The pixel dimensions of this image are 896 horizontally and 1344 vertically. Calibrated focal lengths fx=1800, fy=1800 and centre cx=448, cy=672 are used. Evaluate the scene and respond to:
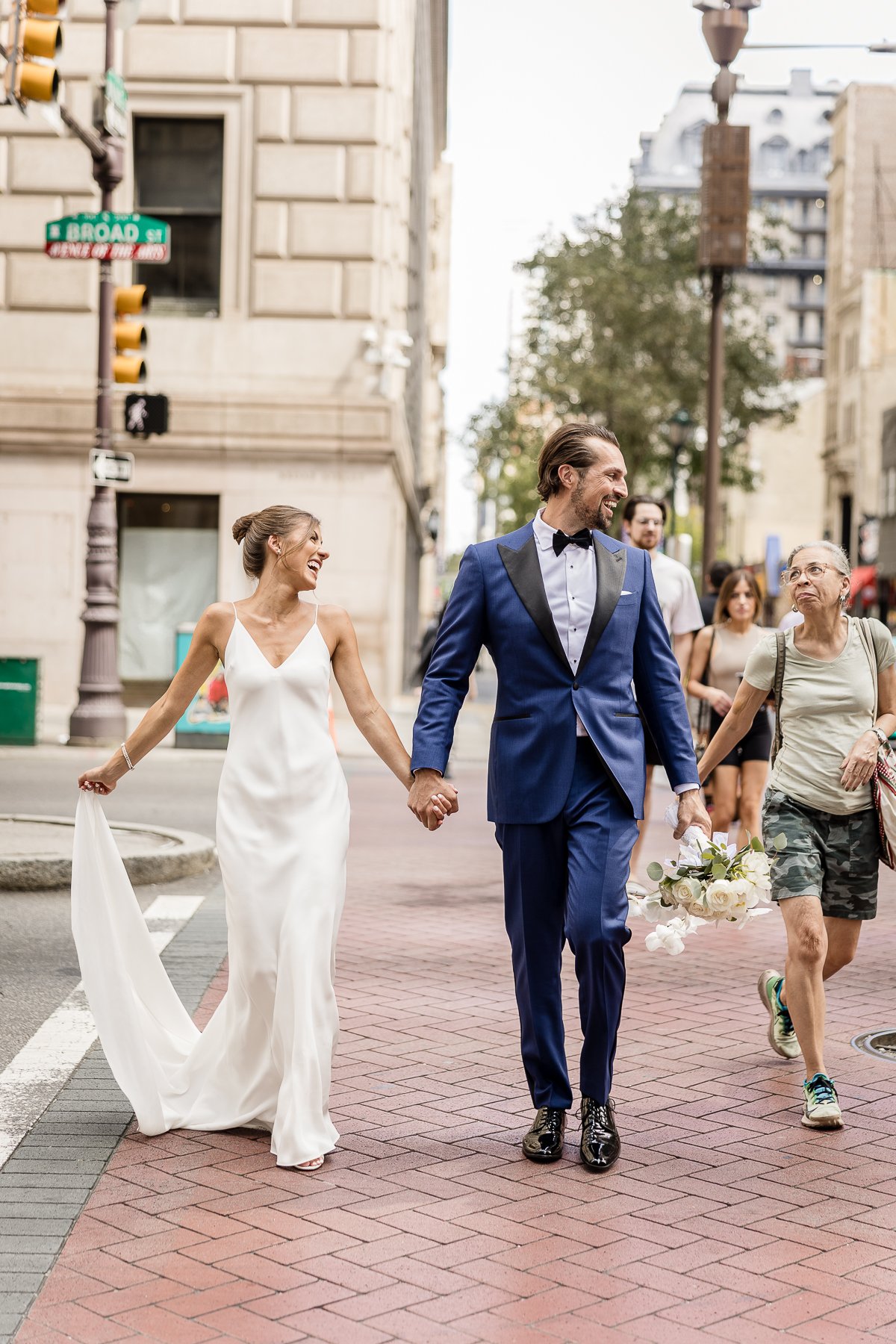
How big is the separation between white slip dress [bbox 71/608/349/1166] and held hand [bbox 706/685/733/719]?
158 inches

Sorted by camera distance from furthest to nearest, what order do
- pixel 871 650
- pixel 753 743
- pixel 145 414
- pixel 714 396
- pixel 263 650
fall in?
pixel 714 396 → pixel 145 414 → pixel 753 743 → pixel 871 650 → pixel 263 650

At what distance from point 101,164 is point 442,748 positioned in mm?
14350

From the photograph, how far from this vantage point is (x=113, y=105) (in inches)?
678

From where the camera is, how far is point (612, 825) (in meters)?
5.03

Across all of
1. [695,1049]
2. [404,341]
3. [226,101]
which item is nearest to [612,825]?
[695,1049]

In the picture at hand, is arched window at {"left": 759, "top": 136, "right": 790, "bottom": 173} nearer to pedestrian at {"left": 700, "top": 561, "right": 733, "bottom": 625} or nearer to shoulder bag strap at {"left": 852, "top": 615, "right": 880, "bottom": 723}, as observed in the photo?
pedestrian at {"left": 700, "top": 561, "right": 733, "bottom": 625}

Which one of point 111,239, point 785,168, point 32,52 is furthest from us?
point 785,168

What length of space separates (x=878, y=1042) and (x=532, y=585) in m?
2.54

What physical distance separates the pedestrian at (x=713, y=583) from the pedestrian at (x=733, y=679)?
0.90 meters

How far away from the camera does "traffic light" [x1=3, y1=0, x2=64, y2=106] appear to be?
11.2 metres

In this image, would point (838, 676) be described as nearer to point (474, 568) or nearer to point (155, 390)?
point (474, 568)

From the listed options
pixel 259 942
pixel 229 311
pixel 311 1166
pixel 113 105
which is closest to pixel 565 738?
pixel 259 942

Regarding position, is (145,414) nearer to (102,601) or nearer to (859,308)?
(102,601)

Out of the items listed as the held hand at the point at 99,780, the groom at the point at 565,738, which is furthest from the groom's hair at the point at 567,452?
the held hand at the point at 99,780
